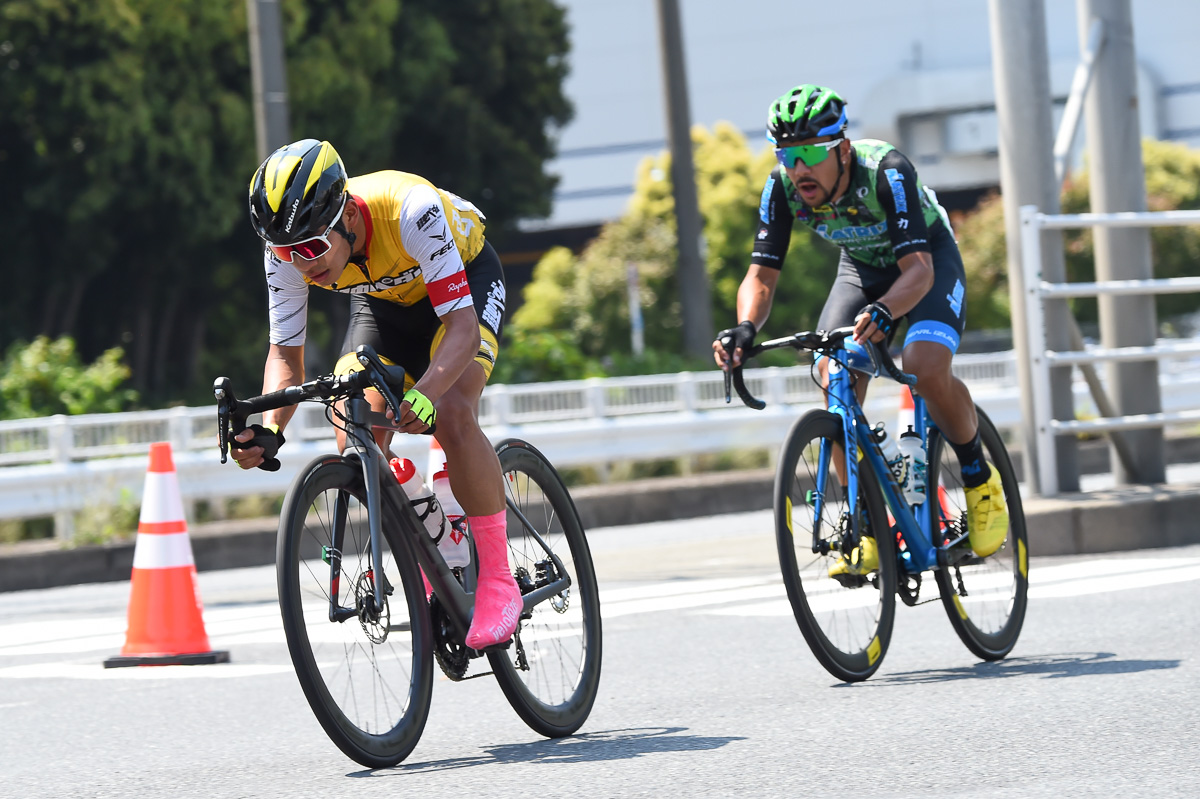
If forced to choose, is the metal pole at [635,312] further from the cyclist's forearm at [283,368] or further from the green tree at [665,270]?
the cyclist's forearm at [283,368]

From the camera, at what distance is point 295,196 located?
188 inches

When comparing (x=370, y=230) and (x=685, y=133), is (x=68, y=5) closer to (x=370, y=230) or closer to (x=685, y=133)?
(x=685, y=133)

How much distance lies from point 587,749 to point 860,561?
1.37 m

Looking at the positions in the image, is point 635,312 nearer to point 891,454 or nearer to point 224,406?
point 891,454

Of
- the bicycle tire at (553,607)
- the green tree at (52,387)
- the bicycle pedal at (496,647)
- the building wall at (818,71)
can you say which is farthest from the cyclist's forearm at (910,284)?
the building wall at (818,71)

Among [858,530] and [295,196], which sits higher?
[295,196]

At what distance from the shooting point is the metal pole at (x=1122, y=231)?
33.8ft

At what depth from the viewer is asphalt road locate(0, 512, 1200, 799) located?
4617 mm

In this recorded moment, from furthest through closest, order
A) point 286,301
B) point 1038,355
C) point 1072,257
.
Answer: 1. point 1072,257
2. point 1038,355
3. point 286,301

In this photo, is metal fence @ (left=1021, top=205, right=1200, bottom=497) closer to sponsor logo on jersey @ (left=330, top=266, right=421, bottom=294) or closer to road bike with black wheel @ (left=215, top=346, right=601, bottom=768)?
road bike with black wheel @ (left=215, top=346, right=601, bottom=768)

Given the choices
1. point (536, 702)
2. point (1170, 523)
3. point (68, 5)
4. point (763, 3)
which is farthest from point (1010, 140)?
point (763, 3)

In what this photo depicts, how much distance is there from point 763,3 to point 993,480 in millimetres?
69572

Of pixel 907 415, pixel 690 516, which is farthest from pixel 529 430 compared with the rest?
pixel 907 415

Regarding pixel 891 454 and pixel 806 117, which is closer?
pixel 806 117
